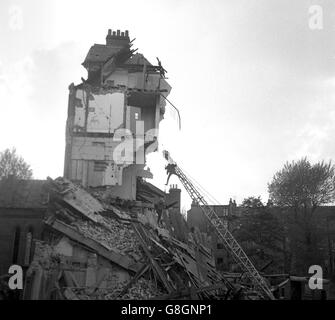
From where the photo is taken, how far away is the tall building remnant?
96.2 ft

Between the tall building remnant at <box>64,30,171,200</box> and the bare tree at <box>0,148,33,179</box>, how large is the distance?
12895mm

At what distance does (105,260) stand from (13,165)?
Answer: 25854mm

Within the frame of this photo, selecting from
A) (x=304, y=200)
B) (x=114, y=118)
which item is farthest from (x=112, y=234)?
(x=304, y=200)

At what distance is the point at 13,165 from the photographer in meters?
40.7

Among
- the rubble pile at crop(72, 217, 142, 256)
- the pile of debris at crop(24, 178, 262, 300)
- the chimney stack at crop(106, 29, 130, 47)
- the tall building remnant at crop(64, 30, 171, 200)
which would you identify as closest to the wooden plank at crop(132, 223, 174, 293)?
the pile of debris at crop(24, 178, 262, 300)

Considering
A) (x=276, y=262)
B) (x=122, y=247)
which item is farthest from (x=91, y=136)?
(x=276, y=262)

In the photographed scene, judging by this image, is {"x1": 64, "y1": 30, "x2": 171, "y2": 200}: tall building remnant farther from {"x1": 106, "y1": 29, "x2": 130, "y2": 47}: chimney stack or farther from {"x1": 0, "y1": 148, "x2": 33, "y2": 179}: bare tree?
{"x1": 0, "y1": 148, "x2": 33, "y2": 179}: bare tree

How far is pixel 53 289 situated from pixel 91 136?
1561 cm

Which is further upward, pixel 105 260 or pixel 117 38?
pixel 117 38

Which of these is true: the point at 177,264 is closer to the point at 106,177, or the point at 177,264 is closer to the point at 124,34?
the point at 106,177

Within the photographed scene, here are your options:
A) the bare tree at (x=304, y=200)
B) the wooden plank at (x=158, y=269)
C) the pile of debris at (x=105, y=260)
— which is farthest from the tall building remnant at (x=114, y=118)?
the bare tree at (x=304, y=200)

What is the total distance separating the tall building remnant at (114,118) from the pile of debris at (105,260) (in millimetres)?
7570

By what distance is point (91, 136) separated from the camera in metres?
29.6

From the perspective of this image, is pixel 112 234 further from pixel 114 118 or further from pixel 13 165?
pixel 13 165
